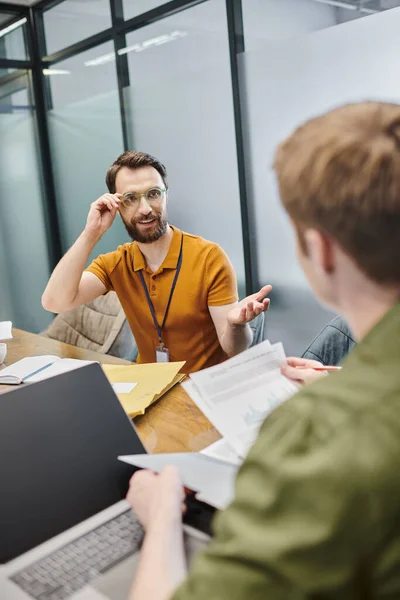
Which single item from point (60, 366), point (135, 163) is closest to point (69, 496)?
point (60, 366)

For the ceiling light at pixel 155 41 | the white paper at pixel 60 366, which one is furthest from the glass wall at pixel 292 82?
the white paper at pixel 60 366

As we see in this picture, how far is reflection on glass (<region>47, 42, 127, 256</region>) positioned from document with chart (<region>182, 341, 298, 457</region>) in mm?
3564

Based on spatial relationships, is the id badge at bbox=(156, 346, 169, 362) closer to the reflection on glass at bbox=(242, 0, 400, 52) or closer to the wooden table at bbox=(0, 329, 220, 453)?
the wooden table at bbox=(0, 329, 220, 453)

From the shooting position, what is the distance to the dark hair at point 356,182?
593 mm

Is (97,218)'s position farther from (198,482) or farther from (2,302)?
(2,302)

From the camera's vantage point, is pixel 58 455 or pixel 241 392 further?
pixel 241 392

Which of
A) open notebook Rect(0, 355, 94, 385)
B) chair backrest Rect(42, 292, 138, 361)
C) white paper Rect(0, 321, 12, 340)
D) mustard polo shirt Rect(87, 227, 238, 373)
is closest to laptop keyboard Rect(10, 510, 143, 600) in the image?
open notebook Rect(0, 355, 94, 385)

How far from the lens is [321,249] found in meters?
0.65

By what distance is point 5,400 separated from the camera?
1.01m

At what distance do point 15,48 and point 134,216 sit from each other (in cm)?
359

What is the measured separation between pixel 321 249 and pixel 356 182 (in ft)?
0.29

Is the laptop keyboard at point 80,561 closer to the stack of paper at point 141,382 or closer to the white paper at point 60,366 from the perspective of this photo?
the stack of paper at point 141,382

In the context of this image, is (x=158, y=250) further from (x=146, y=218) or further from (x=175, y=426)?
(x=175, y=426)

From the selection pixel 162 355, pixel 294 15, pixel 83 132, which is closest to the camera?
pixel 162 355
